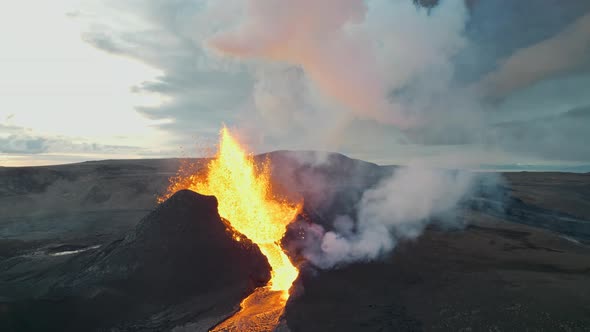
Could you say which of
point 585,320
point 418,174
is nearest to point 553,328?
point 585,320

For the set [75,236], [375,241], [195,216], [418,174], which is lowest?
[75,236]

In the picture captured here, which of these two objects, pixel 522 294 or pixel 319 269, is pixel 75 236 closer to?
pixel 319 269

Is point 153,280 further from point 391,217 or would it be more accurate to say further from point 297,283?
point 391,217

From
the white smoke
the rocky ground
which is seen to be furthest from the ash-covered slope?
the white smoke

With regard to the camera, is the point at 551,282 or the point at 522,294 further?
the point at 551,282

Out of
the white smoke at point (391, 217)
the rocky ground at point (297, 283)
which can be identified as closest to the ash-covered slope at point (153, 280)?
the rocky ground at point (297, 283)

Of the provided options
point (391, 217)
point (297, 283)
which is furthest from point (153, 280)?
point (391, 217)

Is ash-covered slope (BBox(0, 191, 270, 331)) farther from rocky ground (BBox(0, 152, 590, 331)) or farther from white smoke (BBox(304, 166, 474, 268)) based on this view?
white smoke (BBox(304, 166, 474, 268))
